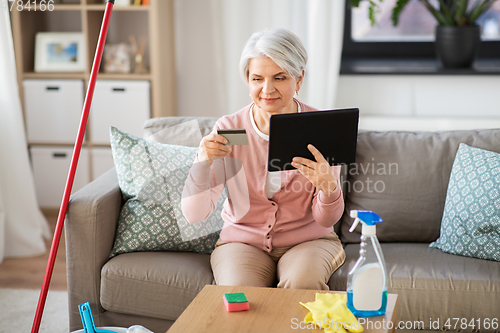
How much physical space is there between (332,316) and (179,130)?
1113mm

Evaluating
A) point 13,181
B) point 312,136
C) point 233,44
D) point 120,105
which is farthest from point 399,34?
point 13,181

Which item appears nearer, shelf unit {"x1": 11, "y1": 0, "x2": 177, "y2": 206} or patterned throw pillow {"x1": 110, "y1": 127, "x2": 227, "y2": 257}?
patterned throw pillow {"x1": 110, "y1": 127, "x2": 227, "y2": 257}

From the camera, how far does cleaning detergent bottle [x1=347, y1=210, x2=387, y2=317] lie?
1.09 metres

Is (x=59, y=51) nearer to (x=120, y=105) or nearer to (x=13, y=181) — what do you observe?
(x=120, y=105)

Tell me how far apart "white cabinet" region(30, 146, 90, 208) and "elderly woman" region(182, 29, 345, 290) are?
151 centimetres

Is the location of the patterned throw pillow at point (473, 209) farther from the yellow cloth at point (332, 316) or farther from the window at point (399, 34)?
the window at point (399, 34)

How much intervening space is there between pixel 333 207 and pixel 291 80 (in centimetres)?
38

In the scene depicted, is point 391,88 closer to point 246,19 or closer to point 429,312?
point 246,19

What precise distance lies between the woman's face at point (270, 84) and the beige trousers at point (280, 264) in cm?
42

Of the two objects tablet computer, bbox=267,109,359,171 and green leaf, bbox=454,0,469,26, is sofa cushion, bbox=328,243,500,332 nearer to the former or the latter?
tablet computer, bbox=267,109,359,171

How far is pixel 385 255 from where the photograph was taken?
1698 millimetres

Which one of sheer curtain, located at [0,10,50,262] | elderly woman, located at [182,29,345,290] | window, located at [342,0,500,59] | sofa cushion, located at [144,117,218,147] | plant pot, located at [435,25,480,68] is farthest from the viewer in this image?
window, located at [342,0,500,59]

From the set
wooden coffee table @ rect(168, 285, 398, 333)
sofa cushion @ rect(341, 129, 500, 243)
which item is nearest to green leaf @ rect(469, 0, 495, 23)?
sofa cushion @ rect(341, 129, 500, 243)

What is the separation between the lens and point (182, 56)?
3.06 meters
